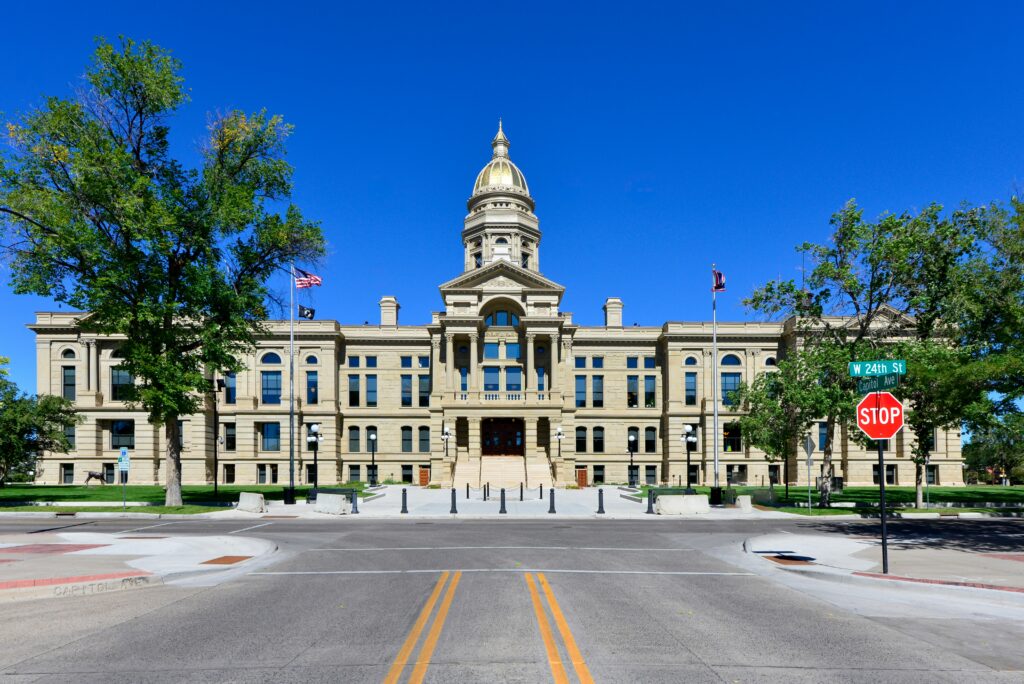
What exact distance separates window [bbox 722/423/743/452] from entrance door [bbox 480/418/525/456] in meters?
18.5

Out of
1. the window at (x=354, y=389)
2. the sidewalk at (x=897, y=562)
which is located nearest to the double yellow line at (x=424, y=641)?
the sidewalk at (x=897, y=562)

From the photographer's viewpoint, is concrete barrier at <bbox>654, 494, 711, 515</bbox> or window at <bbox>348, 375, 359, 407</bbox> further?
window at <bbox>348, 375, 359, 407</bbox>

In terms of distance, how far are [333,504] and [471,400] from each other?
25328 mm

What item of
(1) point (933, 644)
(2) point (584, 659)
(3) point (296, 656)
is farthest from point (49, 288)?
(1) point (933, 644)

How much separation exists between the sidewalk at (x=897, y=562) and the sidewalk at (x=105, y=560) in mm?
12425

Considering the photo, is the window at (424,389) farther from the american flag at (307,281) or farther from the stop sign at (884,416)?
the stop sign at (884,416)

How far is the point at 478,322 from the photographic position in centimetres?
5962

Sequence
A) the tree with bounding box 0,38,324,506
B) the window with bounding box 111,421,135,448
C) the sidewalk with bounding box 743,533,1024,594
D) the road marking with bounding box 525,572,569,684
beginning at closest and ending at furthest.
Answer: the road marking with bounding box 525,572,569,684, the sidewalk with bounding box 743,533,1024,594, the tree with bounding box 0,38,324,506, the window with bounding box 111,421,135,448

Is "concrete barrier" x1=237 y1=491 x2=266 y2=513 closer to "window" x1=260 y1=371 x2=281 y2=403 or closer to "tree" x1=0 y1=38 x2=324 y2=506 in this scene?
"tree" x1=0 y1=38 x2=324 y2=506

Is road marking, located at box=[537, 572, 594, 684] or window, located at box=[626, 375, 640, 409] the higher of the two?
window, located at box=[626, 375, 640, 409]

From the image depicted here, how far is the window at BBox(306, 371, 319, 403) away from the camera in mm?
65062

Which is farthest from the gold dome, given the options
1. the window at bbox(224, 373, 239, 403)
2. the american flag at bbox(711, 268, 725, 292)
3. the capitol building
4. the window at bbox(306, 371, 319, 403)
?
the american flag at bbox(711, 268, 725, 292)

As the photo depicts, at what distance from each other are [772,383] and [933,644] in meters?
28.4

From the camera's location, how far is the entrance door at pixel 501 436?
6006 cm
